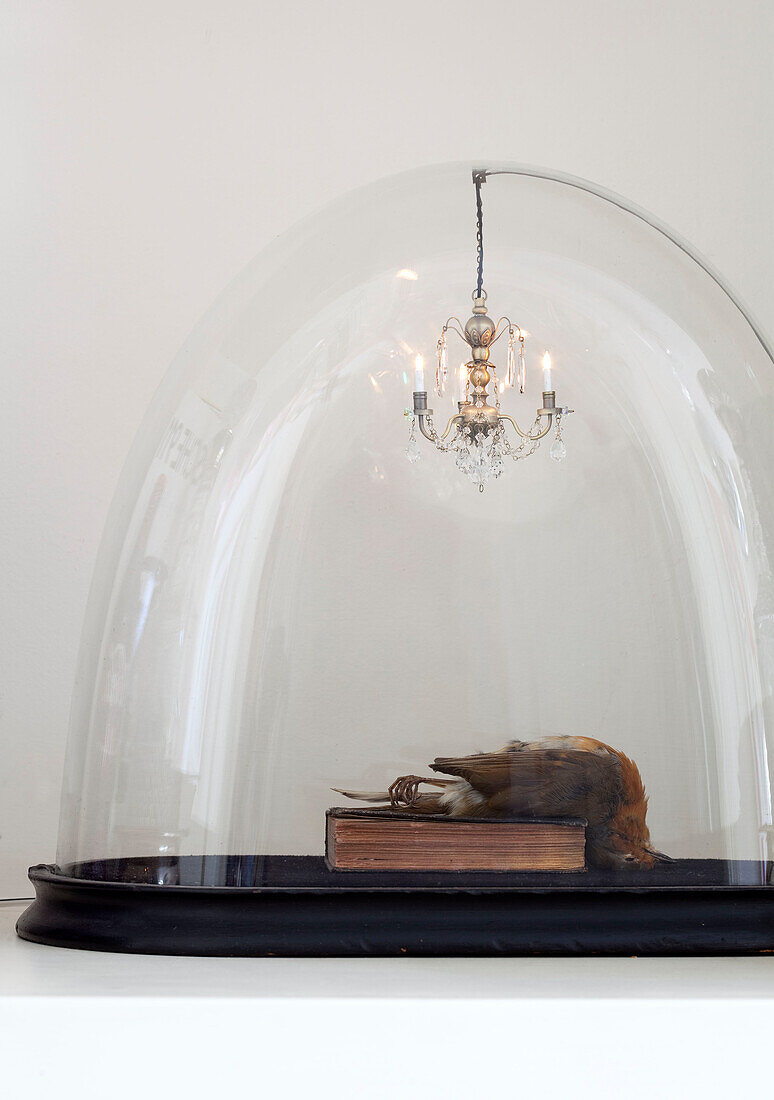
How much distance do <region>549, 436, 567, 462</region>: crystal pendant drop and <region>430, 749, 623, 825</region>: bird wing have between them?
0.86 feet

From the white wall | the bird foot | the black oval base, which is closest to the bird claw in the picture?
the bird foot

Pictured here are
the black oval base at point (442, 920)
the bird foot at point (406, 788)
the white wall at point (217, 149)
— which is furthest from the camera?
the white wall at point (217, 149)

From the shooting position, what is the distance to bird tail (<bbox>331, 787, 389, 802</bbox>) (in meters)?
0.93

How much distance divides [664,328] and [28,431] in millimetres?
807

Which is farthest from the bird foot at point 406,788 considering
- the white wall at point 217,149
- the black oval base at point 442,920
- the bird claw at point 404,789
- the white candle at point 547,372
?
the white wall at point 217,149

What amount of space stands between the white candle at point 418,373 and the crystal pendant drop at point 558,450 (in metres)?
0.13

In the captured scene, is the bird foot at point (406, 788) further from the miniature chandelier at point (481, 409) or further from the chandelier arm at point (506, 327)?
the chandelier arm at point (506, 327)

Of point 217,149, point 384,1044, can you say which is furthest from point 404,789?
point 217,149

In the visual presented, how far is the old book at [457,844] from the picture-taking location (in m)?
0.81

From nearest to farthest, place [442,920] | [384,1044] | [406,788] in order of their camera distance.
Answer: [384,1044], [442,920], [406,788]

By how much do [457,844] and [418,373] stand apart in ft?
1.32

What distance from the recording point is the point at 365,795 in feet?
3.06

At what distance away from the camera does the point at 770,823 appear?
852 mm

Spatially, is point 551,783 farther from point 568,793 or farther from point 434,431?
point 434,431
